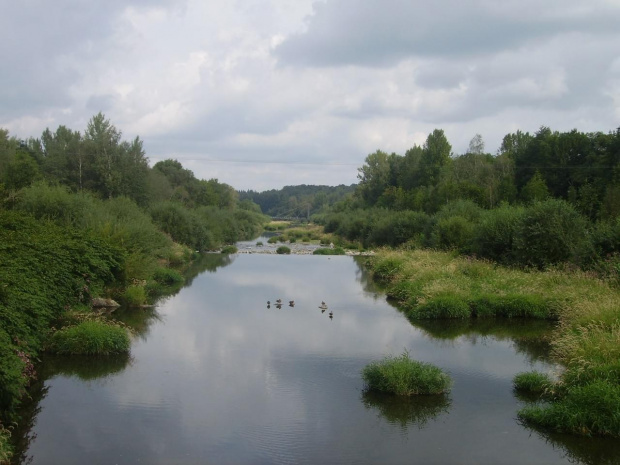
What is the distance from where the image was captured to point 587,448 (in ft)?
37.5

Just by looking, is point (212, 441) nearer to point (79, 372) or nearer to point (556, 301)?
point (79, 372)

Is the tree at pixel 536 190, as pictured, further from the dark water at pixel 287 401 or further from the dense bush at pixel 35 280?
the dense bush at pixel 35 280

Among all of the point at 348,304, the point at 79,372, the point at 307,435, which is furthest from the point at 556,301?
the point at 79,372

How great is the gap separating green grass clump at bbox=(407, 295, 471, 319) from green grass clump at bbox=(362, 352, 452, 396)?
8.73 metres

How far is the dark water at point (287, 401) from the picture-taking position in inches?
450

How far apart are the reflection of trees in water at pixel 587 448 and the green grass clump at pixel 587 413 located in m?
0.19

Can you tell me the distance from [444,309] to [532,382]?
886 cm

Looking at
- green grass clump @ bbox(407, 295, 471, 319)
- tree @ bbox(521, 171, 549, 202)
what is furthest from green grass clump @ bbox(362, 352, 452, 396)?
tree @ bbox(521, 171, 549, 202)

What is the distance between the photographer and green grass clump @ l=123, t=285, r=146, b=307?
26656 millimetres

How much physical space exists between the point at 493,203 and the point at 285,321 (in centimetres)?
3995

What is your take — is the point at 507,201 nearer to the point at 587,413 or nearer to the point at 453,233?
the point at 453,233

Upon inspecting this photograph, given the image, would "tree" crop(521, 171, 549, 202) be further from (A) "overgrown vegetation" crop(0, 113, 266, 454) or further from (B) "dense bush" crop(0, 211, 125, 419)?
(B) "dense bush" crop(0, 211, 125, 419)

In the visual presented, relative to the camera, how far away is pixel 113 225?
31.0 metres

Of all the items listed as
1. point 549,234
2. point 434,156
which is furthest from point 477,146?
point 549,234
